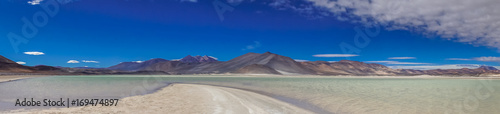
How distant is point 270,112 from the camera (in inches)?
481

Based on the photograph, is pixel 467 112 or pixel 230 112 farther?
pixel 467 112

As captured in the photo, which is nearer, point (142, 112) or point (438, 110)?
point (142, 112)

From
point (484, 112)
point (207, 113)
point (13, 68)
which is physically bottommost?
point (484, 112)

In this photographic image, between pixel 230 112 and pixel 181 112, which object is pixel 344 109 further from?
pixel 181 112

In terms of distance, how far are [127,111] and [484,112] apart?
53.3ft

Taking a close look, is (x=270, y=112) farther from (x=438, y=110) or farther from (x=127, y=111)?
(x=438, y=110)

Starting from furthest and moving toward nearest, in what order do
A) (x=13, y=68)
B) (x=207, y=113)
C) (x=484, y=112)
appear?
(x=13, y=68) → (x=484, y=112) → (x=207, y=113)

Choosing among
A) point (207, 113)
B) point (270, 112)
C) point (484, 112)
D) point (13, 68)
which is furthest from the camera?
point (13, 68)

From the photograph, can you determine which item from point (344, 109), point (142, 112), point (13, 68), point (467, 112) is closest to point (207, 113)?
point (142, 112)

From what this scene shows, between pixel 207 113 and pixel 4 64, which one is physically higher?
pixel 4 64

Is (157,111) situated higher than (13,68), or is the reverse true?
(13,68)

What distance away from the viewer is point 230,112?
38.2ft

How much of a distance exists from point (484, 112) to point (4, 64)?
20299 cm

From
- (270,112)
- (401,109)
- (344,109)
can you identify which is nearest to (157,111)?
(270,112)
